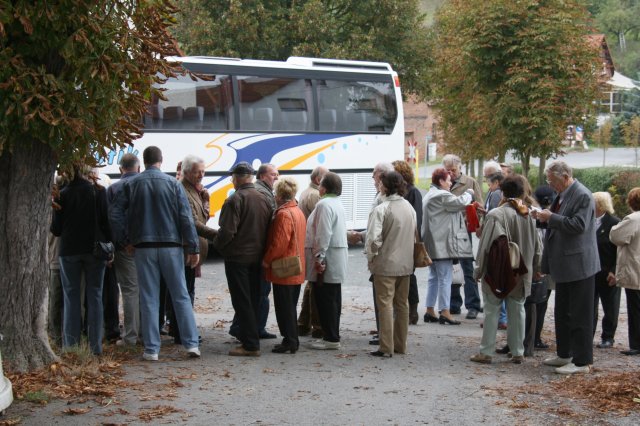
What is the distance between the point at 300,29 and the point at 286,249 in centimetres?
2580

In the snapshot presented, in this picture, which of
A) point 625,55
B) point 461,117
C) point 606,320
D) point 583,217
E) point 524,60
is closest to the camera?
point 583,217

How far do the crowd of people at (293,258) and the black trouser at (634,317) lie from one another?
0.04 feet

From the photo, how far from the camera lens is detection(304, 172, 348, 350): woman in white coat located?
9609 mm

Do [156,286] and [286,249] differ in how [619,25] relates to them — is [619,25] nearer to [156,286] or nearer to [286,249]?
[286,249]

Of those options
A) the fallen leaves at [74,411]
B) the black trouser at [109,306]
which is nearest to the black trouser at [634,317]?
the black trouser at [109,306]

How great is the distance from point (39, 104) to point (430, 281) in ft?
19.0

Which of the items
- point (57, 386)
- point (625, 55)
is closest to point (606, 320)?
point (57, 386)

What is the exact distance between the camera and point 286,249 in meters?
9.24

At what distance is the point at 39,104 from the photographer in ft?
23.7

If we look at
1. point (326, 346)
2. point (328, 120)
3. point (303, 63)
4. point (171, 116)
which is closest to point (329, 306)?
point (326, 346)

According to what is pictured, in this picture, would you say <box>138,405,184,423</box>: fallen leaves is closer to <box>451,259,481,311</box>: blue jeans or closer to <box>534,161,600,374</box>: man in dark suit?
<box>534,161,600,374</box>: man in dark suit

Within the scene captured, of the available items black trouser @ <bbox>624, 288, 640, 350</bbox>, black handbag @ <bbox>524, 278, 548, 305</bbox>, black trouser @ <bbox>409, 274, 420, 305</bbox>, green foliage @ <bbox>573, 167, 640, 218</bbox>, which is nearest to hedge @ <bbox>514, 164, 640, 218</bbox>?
green foliage @ <bbox>573, 167, 640, 218</bbox>

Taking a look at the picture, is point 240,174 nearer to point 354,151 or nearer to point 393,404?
point 393,404

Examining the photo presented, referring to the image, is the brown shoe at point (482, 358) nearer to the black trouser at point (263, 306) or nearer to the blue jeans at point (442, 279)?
the blue jeans at point (442, 279)
